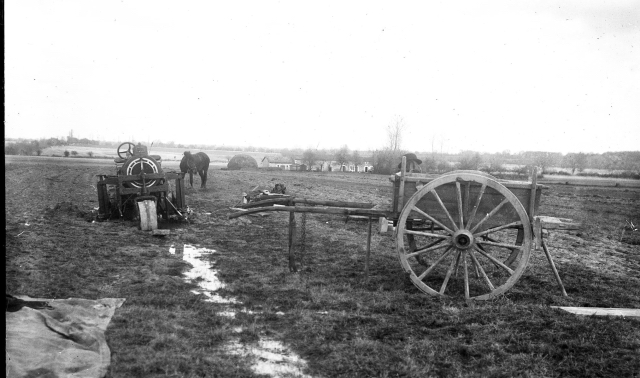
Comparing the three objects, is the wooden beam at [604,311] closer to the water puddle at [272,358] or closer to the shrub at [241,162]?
the water puddle at [272,358]

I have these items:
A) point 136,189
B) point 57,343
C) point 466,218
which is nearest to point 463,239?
point 466,218

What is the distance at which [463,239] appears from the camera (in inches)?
237

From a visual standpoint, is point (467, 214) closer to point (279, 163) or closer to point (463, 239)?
point (463, 239)

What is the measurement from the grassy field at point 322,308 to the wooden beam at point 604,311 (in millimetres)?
241

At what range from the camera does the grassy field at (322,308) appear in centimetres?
427

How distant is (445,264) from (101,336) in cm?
596

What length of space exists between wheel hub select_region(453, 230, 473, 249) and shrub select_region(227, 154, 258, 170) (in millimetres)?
42612

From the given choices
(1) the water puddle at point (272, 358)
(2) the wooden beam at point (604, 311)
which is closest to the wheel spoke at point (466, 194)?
(2) the wooden beam at point (604, 311)

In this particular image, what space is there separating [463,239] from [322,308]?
2.04 m

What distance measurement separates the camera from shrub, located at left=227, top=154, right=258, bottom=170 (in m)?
47.8

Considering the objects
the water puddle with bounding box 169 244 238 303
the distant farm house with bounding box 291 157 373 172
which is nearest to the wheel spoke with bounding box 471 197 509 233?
the water puddle with bounding box 169 244 238 303

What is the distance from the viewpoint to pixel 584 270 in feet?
27.8

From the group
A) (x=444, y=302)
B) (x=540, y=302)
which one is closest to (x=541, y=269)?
(x=540, y=302)

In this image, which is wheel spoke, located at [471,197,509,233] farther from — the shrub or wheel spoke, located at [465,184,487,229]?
the shrub
